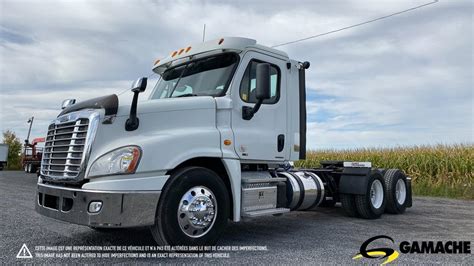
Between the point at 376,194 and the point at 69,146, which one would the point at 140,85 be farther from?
the point at 376,194

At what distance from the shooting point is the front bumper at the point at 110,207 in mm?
4492

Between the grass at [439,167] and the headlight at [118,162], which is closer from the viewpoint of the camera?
the headlight at [118,162]

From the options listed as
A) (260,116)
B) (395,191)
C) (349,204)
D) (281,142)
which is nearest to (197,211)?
(260,116)

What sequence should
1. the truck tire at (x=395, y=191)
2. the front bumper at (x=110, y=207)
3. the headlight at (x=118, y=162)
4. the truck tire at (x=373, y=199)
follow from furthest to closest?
the truck tire at (x=395, y=191), the truck tire at (x=373, y=199), the headlight at (x=118, y=162), the front bumper at (x=110, y=207)

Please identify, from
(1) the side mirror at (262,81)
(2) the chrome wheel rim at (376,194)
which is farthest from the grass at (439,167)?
(1) the side mirror at (262,81)

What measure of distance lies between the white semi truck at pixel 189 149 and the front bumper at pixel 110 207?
1 centimetres

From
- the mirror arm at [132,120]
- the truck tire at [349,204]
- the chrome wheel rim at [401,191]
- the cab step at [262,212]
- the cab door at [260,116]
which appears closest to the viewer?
the mirror arm at [132,120]

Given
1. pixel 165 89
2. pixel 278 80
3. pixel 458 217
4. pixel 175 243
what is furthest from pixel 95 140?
pixel 458 217

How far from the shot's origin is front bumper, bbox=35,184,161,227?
449cm

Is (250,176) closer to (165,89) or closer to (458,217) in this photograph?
(165,89)

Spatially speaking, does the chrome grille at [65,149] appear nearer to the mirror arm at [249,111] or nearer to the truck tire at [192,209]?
the truck tire at [192,209]

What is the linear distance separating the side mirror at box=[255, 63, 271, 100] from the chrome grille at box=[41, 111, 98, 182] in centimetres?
216

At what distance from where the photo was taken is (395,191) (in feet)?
29.7

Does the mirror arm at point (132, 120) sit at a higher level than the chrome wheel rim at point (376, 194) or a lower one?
higher
